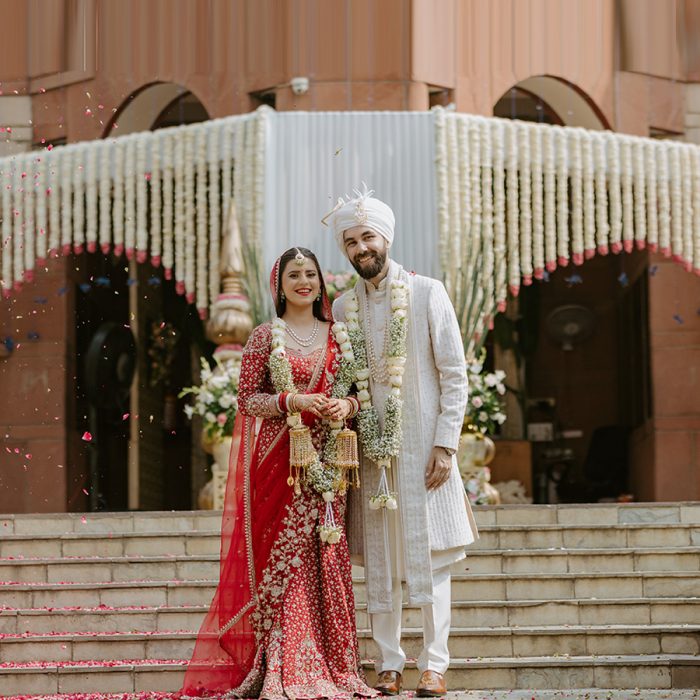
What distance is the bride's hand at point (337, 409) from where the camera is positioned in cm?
566

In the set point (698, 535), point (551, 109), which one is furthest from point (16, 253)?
point (698, 535)

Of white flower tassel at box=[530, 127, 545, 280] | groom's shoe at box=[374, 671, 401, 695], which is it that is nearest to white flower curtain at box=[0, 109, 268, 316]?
white flower tassel at box=[530, 127, 545, 280]

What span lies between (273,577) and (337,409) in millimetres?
670

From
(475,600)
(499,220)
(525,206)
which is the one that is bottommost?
(475,600)

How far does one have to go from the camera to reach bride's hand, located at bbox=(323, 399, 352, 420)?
5660mm

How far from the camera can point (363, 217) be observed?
19.0ft

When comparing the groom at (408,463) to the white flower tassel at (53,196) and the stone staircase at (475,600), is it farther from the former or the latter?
the white flower tassel at (53,196)

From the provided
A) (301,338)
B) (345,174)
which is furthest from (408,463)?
(345,174)

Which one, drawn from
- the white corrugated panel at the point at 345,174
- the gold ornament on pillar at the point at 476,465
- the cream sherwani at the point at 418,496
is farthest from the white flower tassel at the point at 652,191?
the cream sherwani at the point at 418,496

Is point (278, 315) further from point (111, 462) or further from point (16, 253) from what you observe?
point (111, 462)

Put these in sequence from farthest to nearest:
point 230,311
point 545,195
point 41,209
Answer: point 545,195, point 41,209, point 230,311

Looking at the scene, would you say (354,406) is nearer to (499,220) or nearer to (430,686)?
(430,686)

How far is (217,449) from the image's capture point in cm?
977

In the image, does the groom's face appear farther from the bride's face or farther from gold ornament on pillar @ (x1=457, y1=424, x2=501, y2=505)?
gold ornament on pillar @ (x1=457, y1=424, x2=501, y2=505)
